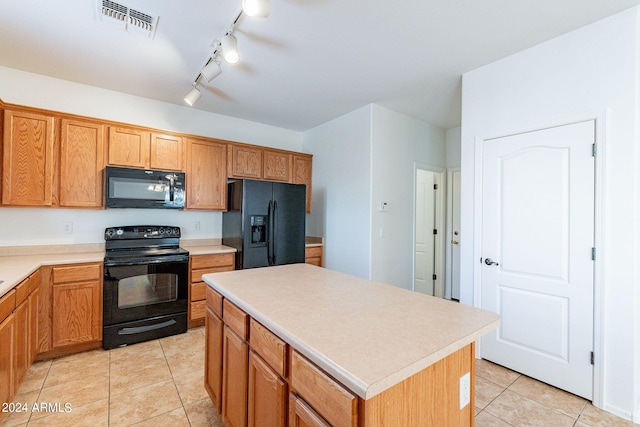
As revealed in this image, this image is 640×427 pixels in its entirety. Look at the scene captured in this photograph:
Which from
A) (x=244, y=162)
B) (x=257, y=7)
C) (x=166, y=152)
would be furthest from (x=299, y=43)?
(x=166, y=152)

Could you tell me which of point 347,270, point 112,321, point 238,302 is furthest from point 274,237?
point 238,302

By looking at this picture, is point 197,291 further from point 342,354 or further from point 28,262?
point 342,354

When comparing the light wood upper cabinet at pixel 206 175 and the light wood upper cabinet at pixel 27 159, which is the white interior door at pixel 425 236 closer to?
the light wood upper cabinet at pixel 206 175

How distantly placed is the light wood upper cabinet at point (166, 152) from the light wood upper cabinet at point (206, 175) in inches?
3.9

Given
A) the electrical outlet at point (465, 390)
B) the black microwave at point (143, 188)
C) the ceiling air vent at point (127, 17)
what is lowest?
the electrical outlet at point (465, 390)

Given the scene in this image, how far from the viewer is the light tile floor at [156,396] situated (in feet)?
6.20

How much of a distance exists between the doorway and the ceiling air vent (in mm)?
3845

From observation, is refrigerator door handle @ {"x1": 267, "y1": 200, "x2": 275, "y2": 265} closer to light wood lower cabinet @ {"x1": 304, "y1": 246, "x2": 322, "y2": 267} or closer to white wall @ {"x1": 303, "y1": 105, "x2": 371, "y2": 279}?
light wood lower cabinet @ {"x1": 304, "y1": 246, "x2": 322, "y2": 267}

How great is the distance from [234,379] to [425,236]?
3961 millimetres

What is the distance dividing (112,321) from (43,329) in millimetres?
485

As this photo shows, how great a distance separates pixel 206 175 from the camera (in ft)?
11.9

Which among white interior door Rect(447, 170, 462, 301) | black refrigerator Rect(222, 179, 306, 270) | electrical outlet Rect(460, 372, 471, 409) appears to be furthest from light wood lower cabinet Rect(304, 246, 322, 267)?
electrical outlet Rect(460, 372, 471, 409)

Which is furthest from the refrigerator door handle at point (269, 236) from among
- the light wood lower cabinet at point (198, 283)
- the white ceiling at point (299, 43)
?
the white ceiling at point (299, 43)

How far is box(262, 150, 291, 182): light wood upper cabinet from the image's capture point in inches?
161
